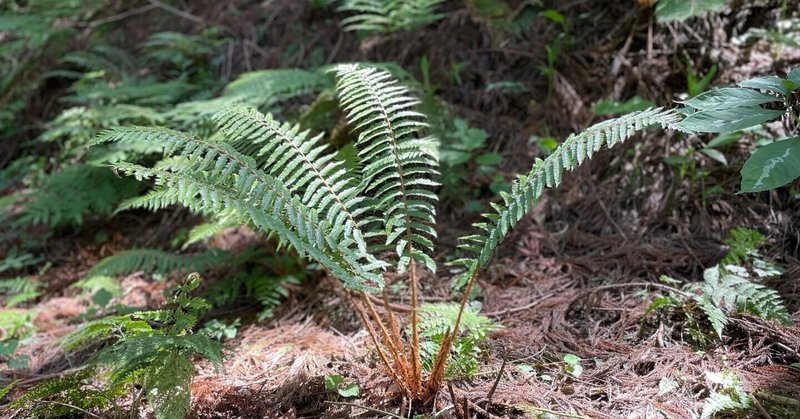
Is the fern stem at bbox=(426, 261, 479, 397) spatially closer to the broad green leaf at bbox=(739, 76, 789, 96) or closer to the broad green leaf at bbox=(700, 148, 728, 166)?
the broad green leaf at bbox=(739, 76, 789, 96)

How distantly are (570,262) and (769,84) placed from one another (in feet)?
3.98

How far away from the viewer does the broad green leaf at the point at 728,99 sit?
1.66 meters

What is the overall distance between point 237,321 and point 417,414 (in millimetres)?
1164

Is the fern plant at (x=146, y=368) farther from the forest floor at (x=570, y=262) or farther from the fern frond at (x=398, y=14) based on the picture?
the fern frond at (x=398, y=14)

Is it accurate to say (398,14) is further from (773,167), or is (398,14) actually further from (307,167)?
(773,167)

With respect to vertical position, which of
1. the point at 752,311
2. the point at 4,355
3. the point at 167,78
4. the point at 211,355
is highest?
the point at 167,78

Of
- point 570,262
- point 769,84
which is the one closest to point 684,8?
point 769,84

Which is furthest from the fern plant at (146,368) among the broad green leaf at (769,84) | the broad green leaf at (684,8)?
the broad green leaf at (684,8)

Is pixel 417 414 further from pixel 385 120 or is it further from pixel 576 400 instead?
pixel 385 120

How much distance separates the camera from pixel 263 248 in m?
3.04

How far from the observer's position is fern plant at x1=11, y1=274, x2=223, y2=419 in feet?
5.33

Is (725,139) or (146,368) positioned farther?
(725,139)

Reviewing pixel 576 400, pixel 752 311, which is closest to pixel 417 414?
pixel 576 400

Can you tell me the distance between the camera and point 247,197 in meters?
1.74
